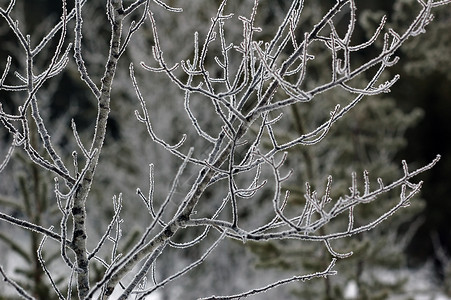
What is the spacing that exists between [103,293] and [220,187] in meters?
8.65

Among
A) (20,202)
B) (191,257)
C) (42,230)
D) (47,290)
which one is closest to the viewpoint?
(42,230)

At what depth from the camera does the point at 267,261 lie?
477 cm

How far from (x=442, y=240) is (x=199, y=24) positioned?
9216 millimetres

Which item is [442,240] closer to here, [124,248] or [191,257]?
[191,257]

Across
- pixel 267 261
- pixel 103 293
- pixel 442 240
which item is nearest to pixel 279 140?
pixel 267 261

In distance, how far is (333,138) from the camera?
8727mm

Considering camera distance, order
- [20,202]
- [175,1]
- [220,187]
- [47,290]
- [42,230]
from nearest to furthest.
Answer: [42,230] → [47,290] → [20,202] → [175,1] → [220,187]

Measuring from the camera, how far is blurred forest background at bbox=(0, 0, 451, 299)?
494 cm

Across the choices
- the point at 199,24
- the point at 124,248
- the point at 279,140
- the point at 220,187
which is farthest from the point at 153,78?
the point at 124,248

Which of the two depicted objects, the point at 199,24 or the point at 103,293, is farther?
the point at 199,24

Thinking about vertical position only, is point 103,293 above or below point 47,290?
below

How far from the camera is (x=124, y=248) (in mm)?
3711

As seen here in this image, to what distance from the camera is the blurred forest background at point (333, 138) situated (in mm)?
4938

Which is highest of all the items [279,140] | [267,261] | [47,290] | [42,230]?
[279,140]
